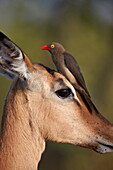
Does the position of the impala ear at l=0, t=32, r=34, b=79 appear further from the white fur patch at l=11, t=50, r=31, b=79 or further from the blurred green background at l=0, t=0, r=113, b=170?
the blurred green background at l=0, t=0, r=113, b=170

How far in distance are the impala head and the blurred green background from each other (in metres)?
7.42

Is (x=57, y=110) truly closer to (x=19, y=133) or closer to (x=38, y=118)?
(x=38, y=118)

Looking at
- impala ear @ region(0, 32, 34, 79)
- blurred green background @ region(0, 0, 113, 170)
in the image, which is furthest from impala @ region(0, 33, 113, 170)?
blurred green background @ region(0, 0, 113, 170)

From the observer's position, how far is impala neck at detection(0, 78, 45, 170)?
378 centimetres

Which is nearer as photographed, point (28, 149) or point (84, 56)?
point (28, 149)

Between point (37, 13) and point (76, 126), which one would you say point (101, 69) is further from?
point (76, 126)

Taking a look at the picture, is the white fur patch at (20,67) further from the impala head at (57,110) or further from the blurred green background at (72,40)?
the blurred green background at (72,40)

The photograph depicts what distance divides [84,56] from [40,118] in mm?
15232

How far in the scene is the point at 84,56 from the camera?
62.1 ft

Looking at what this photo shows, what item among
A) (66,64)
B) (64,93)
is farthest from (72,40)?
(64,93)

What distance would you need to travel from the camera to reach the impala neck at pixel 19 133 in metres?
3.78

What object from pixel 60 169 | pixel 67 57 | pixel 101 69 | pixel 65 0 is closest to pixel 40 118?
pixel 67 57

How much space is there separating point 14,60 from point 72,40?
653 inches

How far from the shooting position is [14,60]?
12.2 ft
